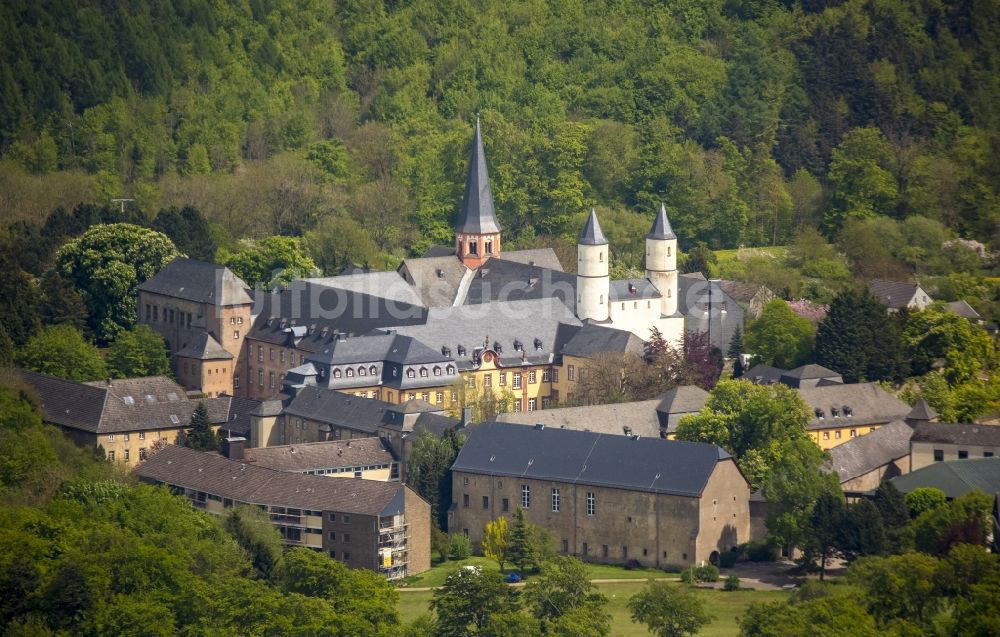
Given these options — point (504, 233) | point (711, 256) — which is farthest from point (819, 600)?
point (504, 233)

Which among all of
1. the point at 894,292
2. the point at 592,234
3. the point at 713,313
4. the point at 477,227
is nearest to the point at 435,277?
the point at 477,227

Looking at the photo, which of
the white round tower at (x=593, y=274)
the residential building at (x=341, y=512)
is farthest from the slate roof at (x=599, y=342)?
the residential building at (x=341, y=512)

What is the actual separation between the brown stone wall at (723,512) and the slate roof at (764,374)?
52.2ft

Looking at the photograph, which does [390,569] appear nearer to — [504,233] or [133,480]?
[133,480]

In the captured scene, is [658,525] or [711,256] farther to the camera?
[711,256]

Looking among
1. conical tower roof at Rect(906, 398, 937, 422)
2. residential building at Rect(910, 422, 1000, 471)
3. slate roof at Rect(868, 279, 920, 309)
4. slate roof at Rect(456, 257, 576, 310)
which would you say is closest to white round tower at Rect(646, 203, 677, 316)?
slate roof at Rect(456, 257, 576, 310)

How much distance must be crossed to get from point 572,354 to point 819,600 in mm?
34708

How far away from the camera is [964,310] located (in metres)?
135

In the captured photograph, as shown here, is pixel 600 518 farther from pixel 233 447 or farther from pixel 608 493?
pixel 233 447

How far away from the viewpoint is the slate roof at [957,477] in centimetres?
10450

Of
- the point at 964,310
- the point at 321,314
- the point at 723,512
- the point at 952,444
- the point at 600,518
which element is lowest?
the point at 600,518

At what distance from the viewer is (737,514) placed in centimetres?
10456

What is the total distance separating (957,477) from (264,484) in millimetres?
26813

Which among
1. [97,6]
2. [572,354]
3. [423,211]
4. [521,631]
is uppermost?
[97,6]
